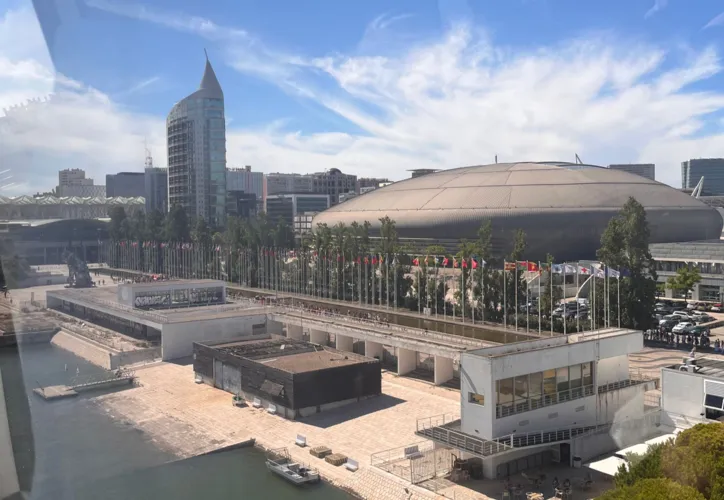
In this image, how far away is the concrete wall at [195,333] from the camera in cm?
1602

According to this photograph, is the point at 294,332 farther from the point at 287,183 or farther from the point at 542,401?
the point at 287,183

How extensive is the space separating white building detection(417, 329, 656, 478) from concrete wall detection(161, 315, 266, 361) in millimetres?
8265

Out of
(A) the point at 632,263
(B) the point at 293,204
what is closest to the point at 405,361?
(A) the point at 632,263

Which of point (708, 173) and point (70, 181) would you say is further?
point (708, 173)

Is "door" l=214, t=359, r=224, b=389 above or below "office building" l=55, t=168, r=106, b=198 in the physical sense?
below

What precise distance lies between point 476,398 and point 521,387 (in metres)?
0.60

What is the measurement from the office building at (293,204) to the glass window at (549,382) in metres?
47.7

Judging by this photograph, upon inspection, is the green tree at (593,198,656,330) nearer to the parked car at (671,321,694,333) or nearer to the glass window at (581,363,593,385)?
the parked car at (671,321,694,333)

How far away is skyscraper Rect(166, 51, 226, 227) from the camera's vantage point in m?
48.3

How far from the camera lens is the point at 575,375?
30.6 feet

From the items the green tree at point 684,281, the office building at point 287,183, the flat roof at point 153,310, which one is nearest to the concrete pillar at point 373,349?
the flat roof at point 153,310

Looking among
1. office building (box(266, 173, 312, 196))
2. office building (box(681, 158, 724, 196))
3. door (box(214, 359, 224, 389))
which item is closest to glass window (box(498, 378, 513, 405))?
door (box(214, 359, 224, 389))

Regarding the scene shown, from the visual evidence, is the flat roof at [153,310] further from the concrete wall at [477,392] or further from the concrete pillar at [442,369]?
the concrete wall at [477,392]

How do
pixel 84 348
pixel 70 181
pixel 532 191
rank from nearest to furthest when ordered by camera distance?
pixel 70 181
pixel 84 348
pixel 532 191
